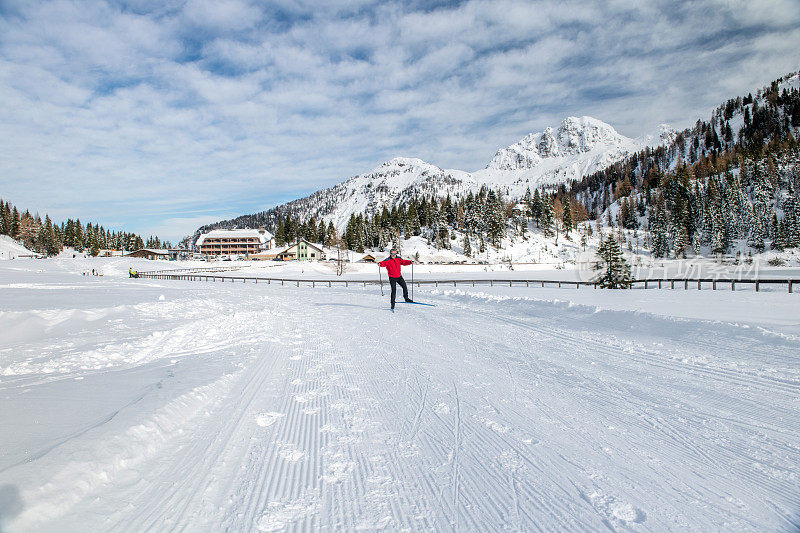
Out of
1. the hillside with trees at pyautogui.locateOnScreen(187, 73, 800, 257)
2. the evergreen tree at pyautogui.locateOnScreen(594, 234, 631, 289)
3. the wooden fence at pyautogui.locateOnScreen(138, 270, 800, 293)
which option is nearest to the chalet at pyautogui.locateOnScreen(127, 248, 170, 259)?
the hillside with trees at pyautogui.locateOnScreen(187, 73, 800, 257)

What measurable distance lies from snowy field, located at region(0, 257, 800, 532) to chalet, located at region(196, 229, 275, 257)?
427 feet

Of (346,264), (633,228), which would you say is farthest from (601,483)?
(633,228)

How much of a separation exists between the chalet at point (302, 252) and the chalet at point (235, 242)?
3730 cm

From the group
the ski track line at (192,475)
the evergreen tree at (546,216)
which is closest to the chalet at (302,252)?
the evergreen tree at (546,216)

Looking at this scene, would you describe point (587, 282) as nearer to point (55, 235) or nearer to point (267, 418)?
point (267, 418)

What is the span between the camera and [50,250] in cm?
9531

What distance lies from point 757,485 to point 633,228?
156703mm

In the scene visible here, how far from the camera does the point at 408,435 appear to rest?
384 centimetres

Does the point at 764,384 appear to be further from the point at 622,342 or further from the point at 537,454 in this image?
the point at 537,454

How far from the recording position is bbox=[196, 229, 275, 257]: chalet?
130 meters

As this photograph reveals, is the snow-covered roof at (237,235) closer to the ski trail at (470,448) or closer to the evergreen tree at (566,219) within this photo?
the evergreen tree at (566,219)

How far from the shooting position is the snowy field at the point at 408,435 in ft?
8.57

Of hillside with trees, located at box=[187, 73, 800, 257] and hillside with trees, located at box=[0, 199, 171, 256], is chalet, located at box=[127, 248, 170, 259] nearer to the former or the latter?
hillside with trees, located at box=[0, 199, 171, 256]

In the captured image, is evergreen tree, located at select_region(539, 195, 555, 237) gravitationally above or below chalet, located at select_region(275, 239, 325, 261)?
above
